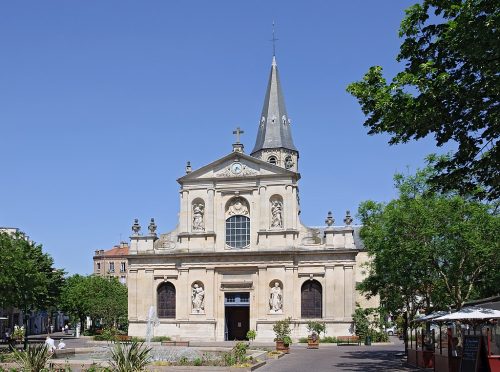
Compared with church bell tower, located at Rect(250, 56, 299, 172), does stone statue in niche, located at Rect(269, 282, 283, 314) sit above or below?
below

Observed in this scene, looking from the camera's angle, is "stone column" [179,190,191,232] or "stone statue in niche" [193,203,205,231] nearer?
"stone statue in niche" [193,203,205,231]

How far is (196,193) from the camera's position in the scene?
54.4m

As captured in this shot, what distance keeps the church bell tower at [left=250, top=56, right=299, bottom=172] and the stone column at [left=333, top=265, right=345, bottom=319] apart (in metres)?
17.0

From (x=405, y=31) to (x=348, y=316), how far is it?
3587 cm

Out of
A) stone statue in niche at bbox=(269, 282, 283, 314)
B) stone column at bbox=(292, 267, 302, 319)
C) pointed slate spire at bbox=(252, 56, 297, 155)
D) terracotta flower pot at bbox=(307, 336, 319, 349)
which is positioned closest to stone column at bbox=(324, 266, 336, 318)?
stone column at bbox=(292, 267, 302, 319)

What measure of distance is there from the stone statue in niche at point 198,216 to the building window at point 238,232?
7.66 feet

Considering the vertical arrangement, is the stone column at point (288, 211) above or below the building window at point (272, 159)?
below

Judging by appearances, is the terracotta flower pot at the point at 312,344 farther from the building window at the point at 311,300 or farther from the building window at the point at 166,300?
the building window at the point at 166,300

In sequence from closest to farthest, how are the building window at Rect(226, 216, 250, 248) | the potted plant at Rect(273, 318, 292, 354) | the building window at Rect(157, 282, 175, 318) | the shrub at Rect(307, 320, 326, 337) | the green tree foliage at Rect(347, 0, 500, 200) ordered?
the green tree foliage at Rect(347, 0, 500, 200), the potted plant at Rect(273, 318, 292, 354), the shrub at Rect(307, 320, 326, 337), the building window at Rect(226, 216, 250, 248), the building window at Rect(157, 282, 175, 318)

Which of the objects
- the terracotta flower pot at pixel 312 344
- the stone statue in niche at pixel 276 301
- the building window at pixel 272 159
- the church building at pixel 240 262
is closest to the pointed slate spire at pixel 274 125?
the building window at pixel 272 159

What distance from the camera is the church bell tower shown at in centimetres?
6619

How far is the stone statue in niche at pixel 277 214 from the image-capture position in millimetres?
52438

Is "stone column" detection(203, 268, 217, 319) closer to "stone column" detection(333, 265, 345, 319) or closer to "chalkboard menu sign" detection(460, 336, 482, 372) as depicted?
"stone column" detection(333, 265, 345, 319)

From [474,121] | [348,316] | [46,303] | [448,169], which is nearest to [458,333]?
[448,169]
